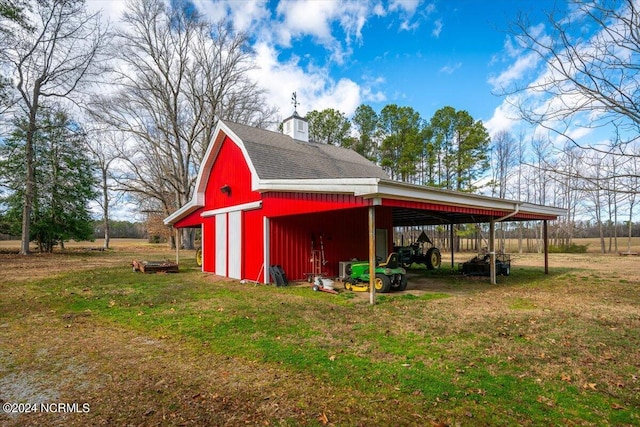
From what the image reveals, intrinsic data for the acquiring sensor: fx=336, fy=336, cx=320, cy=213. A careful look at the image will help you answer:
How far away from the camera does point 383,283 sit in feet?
28.5

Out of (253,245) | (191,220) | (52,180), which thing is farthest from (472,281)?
(52,180)

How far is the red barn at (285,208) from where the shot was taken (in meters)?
8.52

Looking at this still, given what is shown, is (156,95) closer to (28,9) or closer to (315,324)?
(28,9)

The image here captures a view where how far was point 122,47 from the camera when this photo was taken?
2409cm

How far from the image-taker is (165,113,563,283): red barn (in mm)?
8516

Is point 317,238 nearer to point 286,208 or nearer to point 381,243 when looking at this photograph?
point 286,208

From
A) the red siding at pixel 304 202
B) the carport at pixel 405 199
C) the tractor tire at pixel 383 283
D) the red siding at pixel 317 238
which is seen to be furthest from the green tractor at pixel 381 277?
the red siding at pixel 304 202

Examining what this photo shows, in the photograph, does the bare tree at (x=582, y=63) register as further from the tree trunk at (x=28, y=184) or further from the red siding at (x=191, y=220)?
the tree trunk at (x=28, y=184)

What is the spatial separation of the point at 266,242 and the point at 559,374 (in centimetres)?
786

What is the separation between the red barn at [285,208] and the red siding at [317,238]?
32 mm

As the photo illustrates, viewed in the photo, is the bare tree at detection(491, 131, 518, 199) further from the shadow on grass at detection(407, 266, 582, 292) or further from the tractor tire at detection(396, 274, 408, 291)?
the tractor tire at detection(396, 274, 408, 291)

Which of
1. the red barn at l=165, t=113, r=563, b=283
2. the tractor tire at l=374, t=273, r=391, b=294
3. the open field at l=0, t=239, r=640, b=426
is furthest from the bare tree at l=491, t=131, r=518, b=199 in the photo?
the tractor tire at l=374, t=273, r=391, b=294

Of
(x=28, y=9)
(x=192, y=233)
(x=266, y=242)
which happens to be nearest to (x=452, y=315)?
(x=266, y=242)

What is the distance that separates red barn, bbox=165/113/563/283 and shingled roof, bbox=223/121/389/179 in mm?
47
